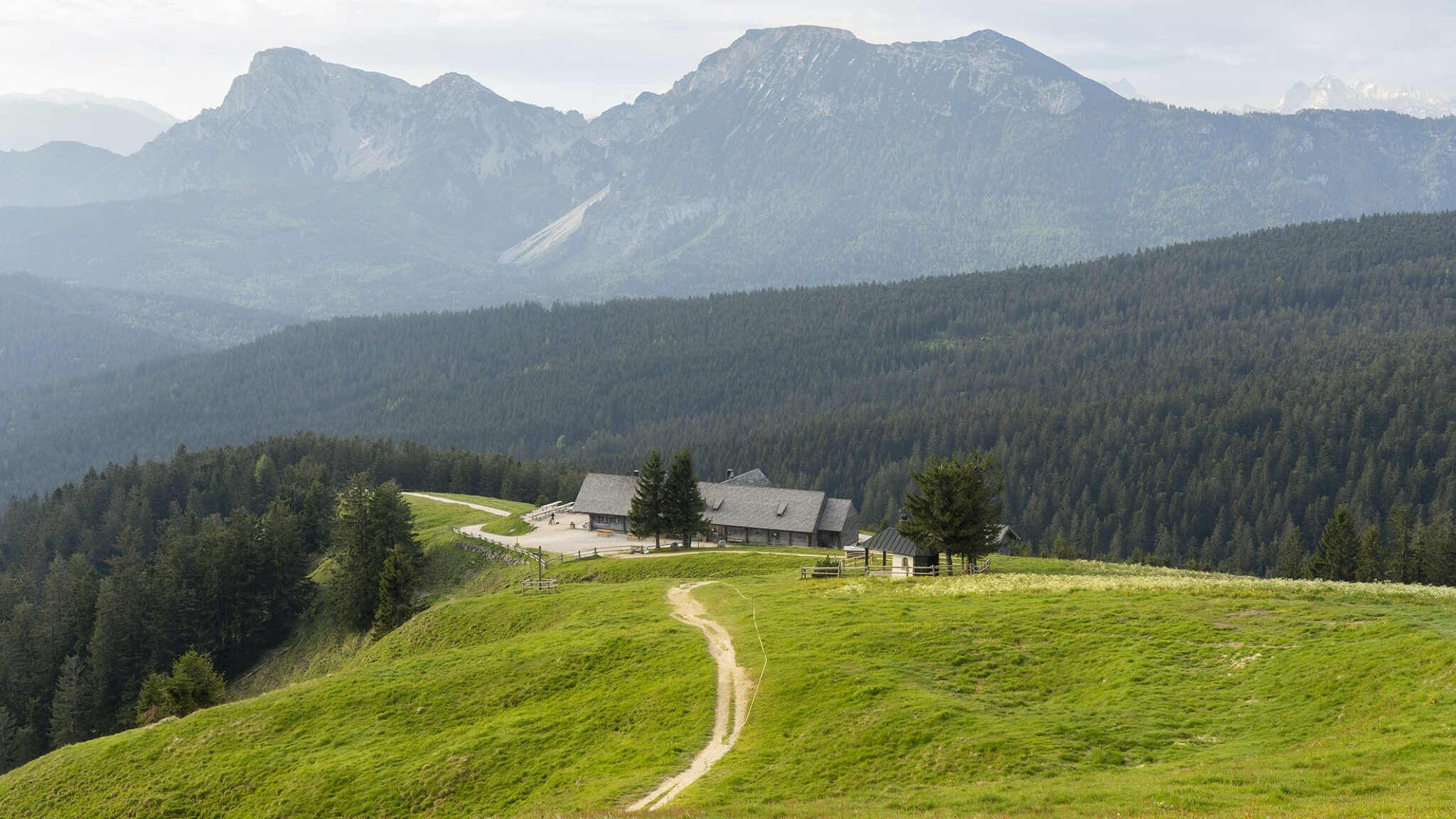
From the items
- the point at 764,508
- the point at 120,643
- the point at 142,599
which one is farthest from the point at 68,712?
the point at 764,508

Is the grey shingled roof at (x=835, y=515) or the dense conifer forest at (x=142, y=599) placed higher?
the grey shingled roof at (x=835, y=515)

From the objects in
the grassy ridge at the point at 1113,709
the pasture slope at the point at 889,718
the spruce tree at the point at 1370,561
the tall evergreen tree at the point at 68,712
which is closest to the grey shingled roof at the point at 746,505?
the pasture slope at the point at 889,718

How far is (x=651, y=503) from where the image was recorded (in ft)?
286

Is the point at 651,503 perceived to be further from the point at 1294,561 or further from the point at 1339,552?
the point at 1294,561

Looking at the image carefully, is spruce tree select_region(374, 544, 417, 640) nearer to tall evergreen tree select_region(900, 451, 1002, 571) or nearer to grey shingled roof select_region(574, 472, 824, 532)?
grey shingled roof select_region(574, 472, 824, 532)

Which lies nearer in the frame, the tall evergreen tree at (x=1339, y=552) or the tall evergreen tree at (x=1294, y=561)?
the tall evergreen tree at (x=1339, y=552)

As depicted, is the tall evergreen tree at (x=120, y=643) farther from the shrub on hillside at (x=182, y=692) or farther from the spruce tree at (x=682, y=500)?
the spruce tree at (x=682, y=500)

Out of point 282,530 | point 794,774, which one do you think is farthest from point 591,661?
point 282,530

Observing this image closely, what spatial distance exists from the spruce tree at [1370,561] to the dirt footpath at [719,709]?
6871 centimetres

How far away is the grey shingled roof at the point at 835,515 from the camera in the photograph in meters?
91.2

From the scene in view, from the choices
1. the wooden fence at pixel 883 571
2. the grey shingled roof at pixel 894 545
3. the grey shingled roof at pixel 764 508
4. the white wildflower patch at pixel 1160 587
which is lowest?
the wooden fence at pixel 883 571

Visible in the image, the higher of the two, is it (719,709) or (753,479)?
(753,479)

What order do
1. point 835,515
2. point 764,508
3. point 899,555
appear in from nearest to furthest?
point 899,555 → point 835,515 → point 764,508

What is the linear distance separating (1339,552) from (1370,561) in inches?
99.4
